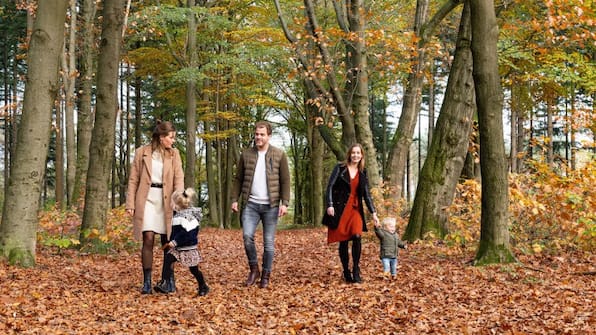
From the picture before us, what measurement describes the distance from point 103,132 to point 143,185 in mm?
4738

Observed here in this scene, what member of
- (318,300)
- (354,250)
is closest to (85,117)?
(354,250)

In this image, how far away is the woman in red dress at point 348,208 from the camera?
8.15 m

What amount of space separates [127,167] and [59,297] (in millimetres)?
32311

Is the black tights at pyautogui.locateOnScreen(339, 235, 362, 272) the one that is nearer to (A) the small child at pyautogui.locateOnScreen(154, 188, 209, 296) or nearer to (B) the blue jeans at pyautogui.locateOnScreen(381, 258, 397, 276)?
(B) the blue jeans at pyautogui.locateOnScreen(381, 258, 397, 276)

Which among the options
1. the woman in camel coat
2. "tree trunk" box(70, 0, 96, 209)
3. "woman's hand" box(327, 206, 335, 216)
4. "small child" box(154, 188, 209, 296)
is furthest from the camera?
"tree trunk" box(70, 0, 96, 209)

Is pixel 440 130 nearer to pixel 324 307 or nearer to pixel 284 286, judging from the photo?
pixel 284 286

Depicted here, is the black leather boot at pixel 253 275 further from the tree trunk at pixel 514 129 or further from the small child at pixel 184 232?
the tree trunk at pixel 514 129

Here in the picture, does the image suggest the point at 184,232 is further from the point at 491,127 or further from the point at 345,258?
the point at 491,127

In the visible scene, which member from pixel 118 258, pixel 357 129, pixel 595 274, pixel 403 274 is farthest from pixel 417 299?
pixel 357 129

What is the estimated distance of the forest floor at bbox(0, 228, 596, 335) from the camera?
223 inches

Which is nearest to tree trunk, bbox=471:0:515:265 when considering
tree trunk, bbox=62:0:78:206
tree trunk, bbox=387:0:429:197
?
tree trunk, bbox=387:0:429:197

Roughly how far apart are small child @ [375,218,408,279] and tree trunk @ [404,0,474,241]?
374 centimetres

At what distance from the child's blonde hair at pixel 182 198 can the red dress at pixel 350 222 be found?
6.47ft

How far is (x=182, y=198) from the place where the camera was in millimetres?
7184
